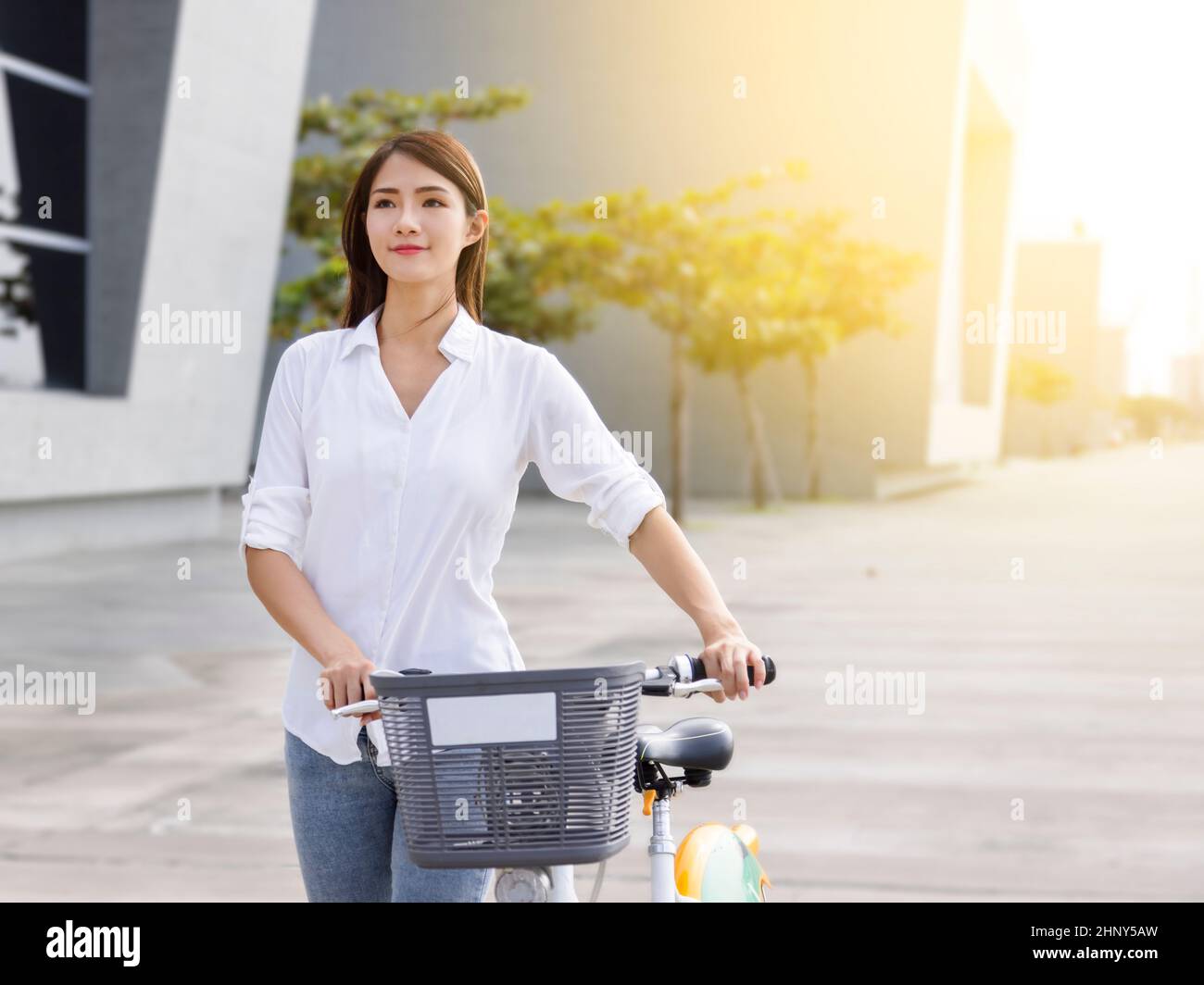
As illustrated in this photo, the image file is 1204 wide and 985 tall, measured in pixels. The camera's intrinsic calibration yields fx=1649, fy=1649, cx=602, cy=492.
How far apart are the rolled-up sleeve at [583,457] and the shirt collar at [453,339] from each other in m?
0.12

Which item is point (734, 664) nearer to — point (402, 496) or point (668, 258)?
point (402, 496)

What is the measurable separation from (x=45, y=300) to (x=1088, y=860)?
1723cm

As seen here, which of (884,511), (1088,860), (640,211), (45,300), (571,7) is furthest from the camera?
(571,7)

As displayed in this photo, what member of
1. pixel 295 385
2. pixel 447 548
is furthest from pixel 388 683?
pixel 295 385

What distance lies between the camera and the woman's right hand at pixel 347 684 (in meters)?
2.43

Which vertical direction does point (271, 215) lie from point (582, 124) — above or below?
below

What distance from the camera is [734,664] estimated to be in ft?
8.35

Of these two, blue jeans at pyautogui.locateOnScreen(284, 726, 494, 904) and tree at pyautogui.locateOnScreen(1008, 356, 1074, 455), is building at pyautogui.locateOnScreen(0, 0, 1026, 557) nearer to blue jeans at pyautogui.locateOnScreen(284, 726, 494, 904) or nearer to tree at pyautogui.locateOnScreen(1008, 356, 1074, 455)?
blue jeans at pyautogui.locateOnScreen(284, 726, 494, 904)

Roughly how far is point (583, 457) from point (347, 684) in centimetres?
57

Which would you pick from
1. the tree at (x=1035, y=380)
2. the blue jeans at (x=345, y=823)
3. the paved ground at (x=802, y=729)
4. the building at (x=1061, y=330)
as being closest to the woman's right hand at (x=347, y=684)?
the blue jeans at (x=345, y=823)

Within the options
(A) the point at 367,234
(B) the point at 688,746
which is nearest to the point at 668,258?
(A) the point at 367,234

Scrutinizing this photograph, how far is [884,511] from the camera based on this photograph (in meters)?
32.9

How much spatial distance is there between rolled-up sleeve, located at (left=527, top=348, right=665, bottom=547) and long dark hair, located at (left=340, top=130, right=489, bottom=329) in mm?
236

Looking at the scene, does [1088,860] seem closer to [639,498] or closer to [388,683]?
[639,498]
